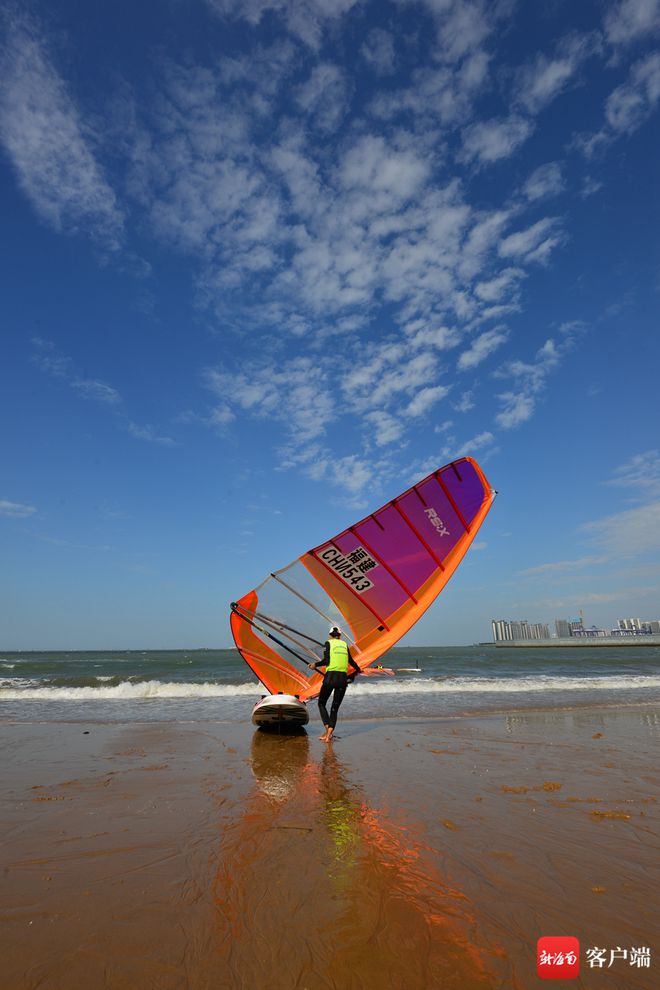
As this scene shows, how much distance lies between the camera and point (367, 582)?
861 cm

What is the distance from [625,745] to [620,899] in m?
5.04

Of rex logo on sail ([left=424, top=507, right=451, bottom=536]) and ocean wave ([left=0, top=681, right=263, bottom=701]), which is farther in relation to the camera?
ocean wave ([left=0, top=681, right=263, bottom=701])

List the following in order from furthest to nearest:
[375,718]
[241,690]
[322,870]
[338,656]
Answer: [241,690] → [375,718] → [338,656] → [322,870]

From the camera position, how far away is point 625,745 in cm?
680

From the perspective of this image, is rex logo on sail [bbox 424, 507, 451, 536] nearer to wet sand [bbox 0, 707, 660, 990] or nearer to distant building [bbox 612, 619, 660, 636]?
wet sand [bbox 0, 707, 660, 990]

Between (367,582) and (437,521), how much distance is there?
1561 mm

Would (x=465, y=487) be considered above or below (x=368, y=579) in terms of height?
above

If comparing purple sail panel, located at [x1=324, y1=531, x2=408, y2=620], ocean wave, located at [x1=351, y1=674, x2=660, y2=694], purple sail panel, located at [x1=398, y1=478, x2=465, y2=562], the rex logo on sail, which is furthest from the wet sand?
ocean wave, located at [x1=351, y1=674, x2=660, y2=694]

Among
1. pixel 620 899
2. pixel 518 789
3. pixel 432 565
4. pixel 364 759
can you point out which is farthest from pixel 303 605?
pixel 620 899

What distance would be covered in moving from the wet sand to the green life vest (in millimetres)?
1442

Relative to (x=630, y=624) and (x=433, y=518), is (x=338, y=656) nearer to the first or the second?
(x=433, y=518)

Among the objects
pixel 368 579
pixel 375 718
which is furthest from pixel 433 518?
pixel 375 718

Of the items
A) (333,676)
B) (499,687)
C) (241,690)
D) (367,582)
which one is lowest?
(241,690)

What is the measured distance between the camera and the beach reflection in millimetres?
1994
